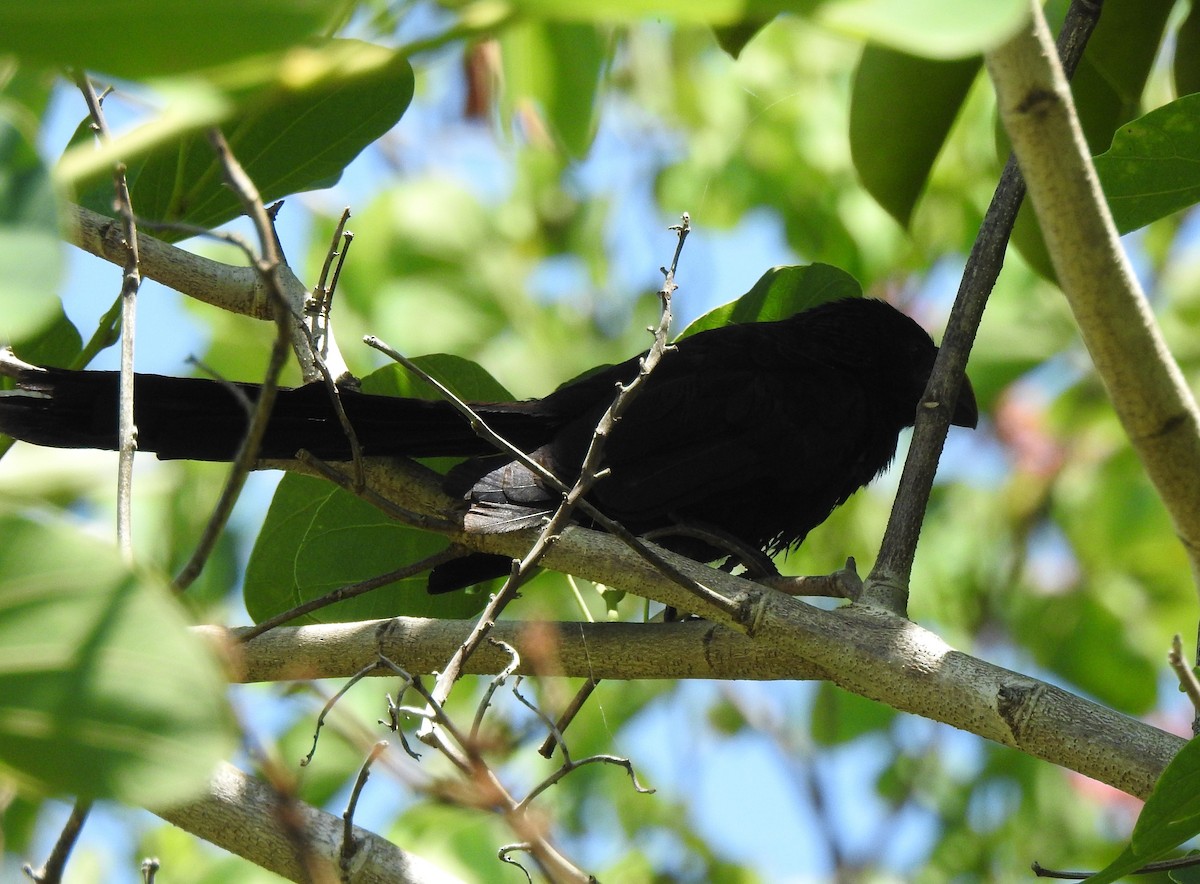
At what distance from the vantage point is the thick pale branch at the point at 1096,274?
870 millimetres

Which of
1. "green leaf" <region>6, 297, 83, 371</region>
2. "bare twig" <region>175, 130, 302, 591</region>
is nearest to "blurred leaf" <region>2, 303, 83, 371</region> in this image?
"green leaf" <region>6, 297, 83, 371</region>

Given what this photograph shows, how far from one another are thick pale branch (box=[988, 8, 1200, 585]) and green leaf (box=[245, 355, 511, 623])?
1.47 m

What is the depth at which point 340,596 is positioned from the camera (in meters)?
1.92

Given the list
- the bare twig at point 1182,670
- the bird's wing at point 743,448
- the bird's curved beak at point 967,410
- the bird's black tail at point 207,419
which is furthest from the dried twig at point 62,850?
the bird's curved beak at point 967,410

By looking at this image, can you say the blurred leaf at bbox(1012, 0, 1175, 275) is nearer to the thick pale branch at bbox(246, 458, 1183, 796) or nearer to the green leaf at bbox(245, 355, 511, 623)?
the thick pale branch at bbox(246, 458, 1183, 796)

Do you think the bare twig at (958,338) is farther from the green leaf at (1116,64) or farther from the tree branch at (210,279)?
the tree branch at (210,279)

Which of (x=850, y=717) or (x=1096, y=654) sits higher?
(x=1096, y=654)

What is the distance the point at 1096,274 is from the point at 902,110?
1.10m

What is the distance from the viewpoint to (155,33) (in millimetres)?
522

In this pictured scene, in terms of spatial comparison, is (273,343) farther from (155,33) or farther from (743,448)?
(743,448)

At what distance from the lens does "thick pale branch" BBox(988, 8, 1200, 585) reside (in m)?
0.87

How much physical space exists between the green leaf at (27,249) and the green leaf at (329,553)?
5.11 ft

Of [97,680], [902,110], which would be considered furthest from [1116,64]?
[97,680]

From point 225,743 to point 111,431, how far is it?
4.56ft
